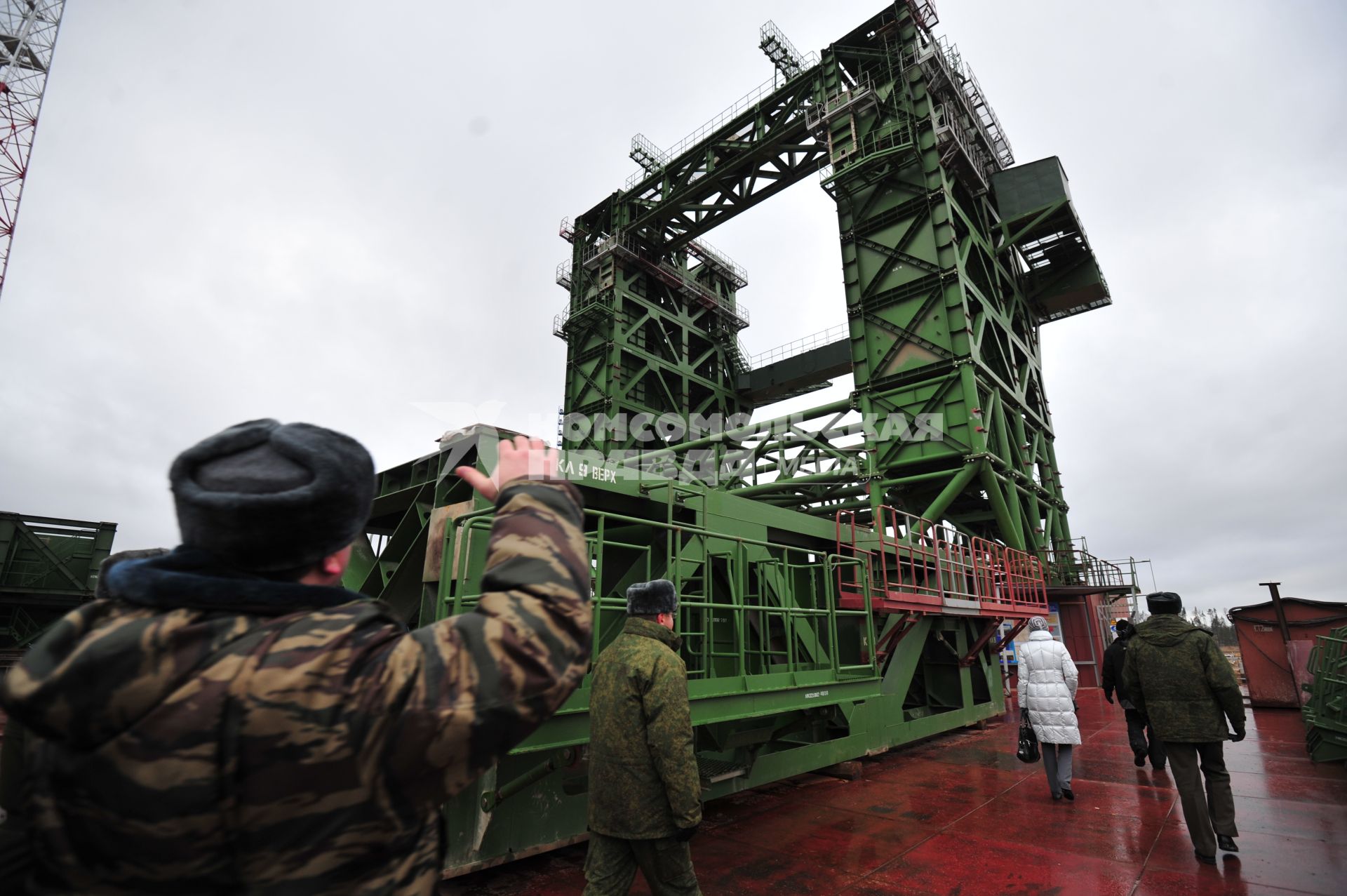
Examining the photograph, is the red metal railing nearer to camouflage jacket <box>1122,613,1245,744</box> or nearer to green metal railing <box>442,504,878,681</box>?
green metal railing <box>442,504,878,681</box>

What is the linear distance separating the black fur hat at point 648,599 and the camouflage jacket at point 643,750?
0.52ft

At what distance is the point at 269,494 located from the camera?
3.22 ft

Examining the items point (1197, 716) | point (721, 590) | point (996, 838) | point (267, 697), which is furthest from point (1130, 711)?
point (267, 697)

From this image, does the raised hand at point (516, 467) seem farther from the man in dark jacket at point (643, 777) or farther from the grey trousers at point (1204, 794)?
the grey trousers at point (1204, 794)

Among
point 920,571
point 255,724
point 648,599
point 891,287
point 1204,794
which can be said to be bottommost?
point 1204,794

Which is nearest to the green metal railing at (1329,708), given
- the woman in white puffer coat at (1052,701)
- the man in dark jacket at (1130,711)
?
the man in dark jacket at (1130,711)

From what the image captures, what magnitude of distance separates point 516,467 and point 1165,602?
566 centimetres

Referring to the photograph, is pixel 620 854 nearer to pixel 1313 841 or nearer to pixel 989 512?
pixel 1313 841

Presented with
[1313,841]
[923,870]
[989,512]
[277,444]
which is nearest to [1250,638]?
[989,512]

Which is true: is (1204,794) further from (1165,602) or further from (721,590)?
(721,590)

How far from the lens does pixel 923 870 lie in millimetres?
4293

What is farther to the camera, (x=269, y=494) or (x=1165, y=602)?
(x=1165, y=602)

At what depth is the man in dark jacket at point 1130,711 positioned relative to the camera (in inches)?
261

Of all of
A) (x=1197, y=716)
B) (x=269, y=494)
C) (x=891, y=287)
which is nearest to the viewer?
(x=269, y=494)
